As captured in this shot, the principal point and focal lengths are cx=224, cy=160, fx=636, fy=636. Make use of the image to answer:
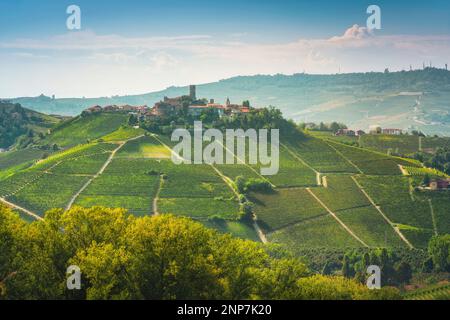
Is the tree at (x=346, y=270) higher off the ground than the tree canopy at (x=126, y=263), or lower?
lower

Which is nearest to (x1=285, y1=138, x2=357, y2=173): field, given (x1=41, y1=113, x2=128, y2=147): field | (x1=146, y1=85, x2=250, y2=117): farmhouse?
(x1=146, y1=85, x2=250, y2=117): farmhouse

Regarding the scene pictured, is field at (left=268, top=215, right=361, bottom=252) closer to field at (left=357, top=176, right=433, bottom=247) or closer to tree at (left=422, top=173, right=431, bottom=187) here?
field at (left=357, top=176, right=433, bottom=247)

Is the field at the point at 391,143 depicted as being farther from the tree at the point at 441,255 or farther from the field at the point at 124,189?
the field at the point at 124,189

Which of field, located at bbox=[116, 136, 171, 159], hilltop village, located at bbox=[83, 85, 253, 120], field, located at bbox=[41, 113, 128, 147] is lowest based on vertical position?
field, located at bbox=[116, 136, 171, 159]

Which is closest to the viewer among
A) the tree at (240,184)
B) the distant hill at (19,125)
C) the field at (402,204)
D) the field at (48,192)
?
the field at (48,192)

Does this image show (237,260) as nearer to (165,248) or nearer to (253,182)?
(165,248)

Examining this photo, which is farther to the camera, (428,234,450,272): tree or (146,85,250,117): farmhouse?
(146,85,250,117): farmhouse

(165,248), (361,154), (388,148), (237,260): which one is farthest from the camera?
(388,148)

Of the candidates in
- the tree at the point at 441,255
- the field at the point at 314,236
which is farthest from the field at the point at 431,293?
the field at the point at 314,236
